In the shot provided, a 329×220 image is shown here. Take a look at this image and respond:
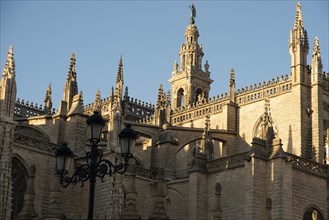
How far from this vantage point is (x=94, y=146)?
66.8ft

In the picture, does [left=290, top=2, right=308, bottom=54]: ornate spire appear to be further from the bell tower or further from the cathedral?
the bell tower

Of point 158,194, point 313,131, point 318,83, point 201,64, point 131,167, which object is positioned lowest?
point 158,194

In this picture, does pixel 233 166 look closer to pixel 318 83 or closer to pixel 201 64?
pixel 318 83

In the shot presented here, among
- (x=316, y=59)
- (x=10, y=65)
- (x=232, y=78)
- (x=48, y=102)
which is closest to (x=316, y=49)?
(x=316, y=59)

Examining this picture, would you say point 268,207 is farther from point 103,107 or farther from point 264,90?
point 103,107

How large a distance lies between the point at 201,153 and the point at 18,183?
33.0ft

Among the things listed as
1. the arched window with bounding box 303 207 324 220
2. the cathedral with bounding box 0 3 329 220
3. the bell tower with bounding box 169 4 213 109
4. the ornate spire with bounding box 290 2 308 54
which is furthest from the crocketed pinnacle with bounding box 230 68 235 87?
the arched window with bounding box 303 207 324 220

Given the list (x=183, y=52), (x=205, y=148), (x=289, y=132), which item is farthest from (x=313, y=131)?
(x=183, y=52)

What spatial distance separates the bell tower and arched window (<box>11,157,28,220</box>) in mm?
24480

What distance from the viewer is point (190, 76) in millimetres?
63688

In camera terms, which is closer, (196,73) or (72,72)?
(72,72)

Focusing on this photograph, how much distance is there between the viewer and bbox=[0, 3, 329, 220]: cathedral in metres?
37.7

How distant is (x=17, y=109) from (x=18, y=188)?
69.8 ft

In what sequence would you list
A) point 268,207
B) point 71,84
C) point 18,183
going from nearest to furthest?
point 268,207
point 18,183
point 71,84
